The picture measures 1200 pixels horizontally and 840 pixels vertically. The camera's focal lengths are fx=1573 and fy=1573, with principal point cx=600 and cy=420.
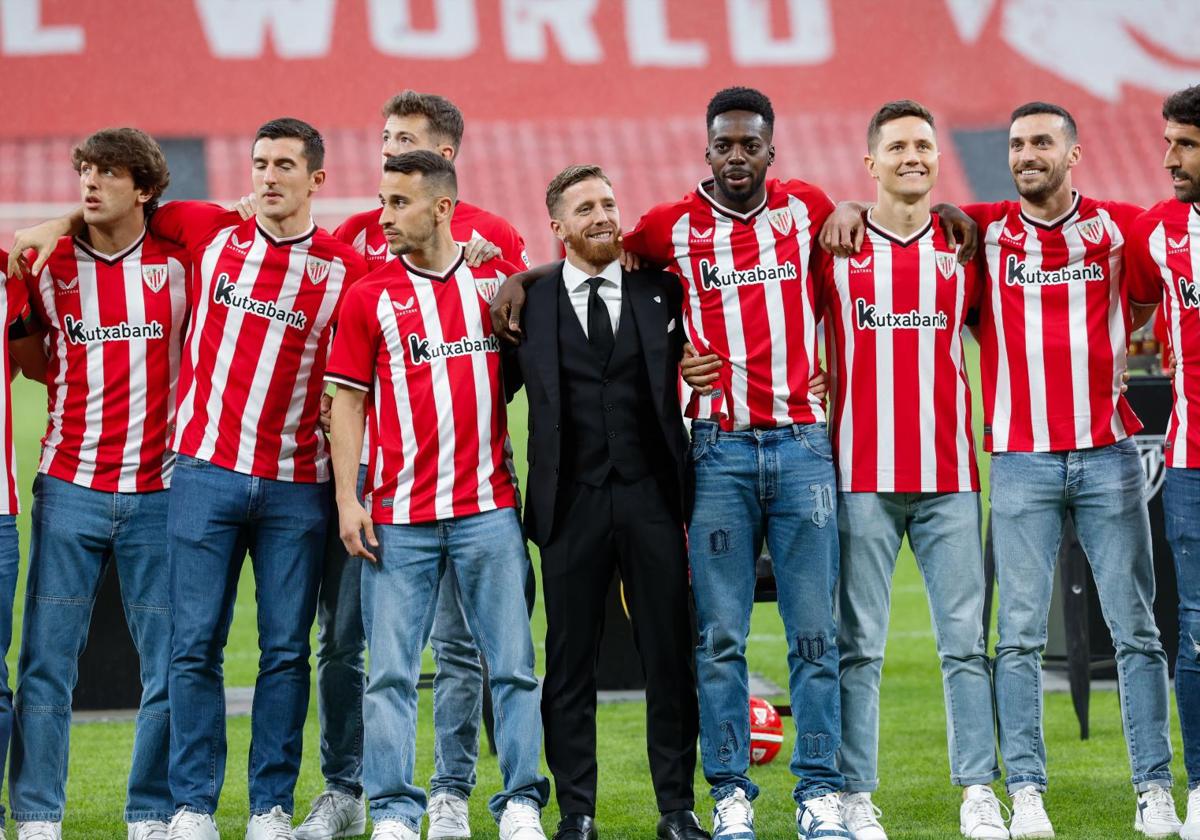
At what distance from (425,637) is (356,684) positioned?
20.1 inches

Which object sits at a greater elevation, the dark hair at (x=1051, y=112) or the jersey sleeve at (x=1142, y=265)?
the dark hair at (x=1051, y=112)

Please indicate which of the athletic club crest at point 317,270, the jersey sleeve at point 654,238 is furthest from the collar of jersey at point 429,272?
the jersey sleeve at point 654,238

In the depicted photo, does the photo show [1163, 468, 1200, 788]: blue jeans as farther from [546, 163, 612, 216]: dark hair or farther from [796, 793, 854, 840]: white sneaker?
[546, 163, 612, 216]: dark hair

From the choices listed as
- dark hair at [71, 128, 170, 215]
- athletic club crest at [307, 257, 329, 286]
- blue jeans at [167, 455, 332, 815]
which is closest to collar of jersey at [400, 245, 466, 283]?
athletic club crest at [307, 257, 329, 286]

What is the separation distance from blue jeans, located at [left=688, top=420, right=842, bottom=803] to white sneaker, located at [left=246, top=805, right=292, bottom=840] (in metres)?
1.18

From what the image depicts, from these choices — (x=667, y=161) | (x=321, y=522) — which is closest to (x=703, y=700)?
(x=321, y=522)

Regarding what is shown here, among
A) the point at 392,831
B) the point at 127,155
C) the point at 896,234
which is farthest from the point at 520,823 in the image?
the point at 127,155

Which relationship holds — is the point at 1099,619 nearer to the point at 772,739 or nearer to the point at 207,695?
the point at 772,739

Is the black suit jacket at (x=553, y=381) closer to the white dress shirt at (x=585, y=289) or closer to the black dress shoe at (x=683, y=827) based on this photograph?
the white dress shirt at (x=585, y=289)

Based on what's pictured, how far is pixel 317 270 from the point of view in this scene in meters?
4.52

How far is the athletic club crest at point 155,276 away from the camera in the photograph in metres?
4.53

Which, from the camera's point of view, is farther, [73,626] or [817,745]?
[73,626]

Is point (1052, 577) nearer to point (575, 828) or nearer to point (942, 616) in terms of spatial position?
point (942, 616)

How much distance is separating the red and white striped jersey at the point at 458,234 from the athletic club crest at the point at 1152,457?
2938 millimetres
